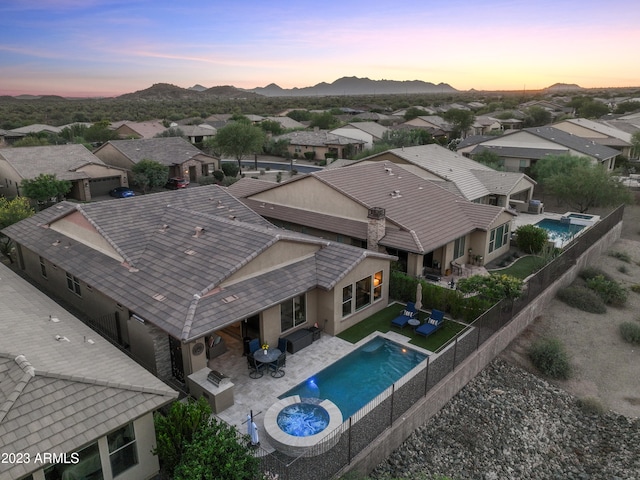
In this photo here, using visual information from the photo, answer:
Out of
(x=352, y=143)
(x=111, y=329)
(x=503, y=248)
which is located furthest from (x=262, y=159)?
(x=111, y=329)

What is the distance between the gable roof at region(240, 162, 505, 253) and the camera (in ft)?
81.8

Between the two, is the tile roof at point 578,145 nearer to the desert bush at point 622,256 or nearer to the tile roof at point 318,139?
the desert bush at point 622,256

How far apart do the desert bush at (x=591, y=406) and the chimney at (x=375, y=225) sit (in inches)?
469

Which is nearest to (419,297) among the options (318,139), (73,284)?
(73,284)

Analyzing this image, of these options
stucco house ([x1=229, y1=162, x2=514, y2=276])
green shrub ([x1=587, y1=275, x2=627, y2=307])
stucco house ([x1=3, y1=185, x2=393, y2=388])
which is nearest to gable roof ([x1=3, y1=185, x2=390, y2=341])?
stucco house ([x1=3, y1=185, x2=393, y2=388])

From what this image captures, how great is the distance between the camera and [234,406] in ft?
49.5

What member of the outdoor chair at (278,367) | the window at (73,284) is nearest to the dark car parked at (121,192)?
the window at (73,284)

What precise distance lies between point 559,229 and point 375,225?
20.9m

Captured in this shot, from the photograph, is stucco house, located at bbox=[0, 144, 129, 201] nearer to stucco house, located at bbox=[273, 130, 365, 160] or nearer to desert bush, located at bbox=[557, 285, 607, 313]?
stucco house, located at bbox=[273, 130, 365, 160]

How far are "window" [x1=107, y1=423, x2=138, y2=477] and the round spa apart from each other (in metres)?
3.75

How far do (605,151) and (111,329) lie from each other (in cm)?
5490

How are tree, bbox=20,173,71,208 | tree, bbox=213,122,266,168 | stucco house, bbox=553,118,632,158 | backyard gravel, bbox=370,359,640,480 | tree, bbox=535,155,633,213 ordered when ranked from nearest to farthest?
1. backyard gravel, bbox=370,359,640,480
2. tree, bbox=535,155,633,213
3. tree, bbox=20,173,71,208
4. stucco house, bbox=553,118,632,158
5. tree, bbox=213,122,266,168

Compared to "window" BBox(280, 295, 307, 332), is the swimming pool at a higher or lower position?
lower

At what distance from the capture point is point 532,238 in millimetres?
30234
